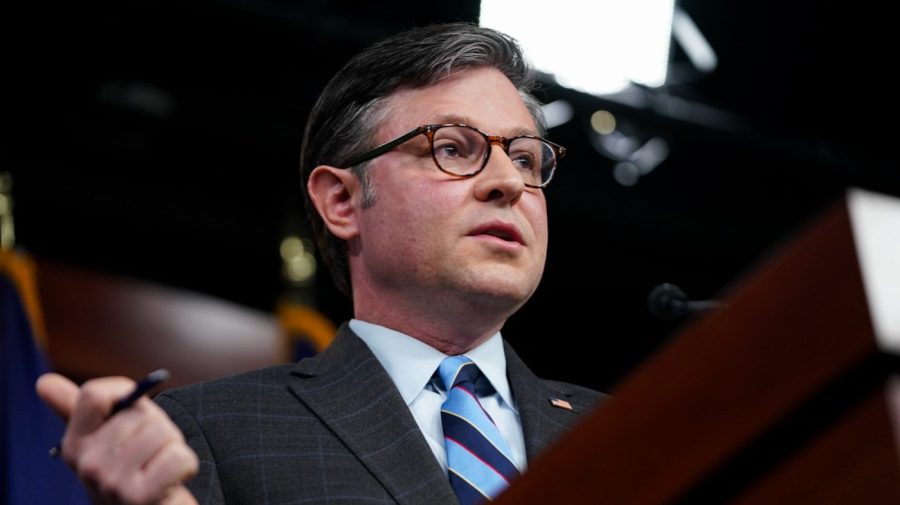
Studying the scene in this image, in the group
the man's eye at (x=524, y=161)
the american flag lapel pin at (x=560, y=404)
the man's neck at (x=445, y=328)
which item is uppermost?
the man's eye at (x=524, y=161)

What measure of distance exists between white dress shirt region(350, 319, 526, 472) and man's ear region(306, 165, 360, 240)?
198mm

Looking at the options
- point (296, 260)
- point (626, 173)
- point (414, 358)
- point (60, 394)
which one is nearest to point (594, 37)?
point (626, 173)

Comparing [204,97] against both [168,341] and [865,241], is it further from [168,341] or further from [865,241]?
[865,241]

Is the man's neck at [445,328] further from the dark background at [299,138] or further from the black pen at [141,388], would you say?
the dark background at [299,138]

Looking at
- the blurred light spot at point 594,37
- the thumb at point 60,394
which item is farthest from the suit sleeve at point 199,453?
the blurred light spot at point 594,37

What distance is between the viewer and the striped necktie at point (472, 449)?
138cm

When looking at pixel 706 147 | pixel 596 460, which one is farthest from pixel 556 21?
pixel 596 460

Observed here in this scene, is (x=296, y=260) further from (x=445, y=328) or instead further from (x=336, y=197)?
(x=445, y=328)

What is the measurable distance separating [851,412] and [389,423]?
2.98ft

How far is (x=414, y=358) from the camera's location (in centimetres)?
162

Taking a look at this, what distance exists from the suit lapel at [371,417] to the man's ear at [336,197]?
0.74ft

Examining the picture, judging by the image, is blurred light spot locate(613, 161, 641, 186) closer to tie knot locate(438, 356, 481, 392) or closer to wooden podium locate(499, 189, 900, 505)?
tie knot locate(438, 356, 481, 392)

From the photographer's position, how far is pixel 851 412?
60cm

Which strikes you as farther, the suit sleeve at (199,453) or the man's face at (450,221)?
the man's face at (450,221)
